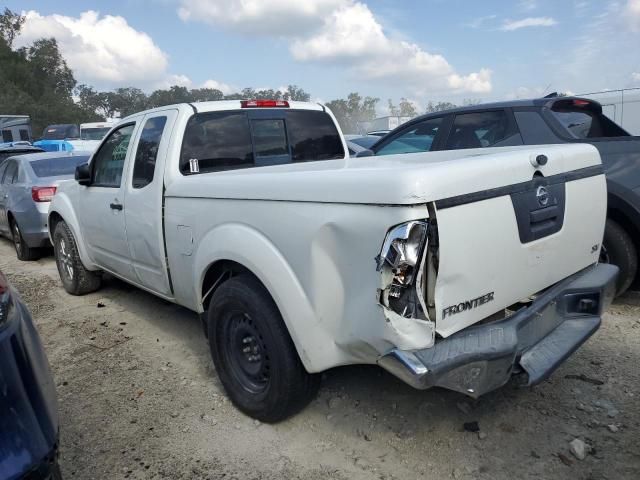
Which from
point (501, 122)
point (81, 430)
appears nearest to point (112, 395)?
point (81, 430)

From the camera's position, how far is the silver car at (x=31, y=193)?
23.8 ft

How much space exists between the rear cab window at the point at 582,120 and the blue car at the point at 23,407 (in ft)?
14.5

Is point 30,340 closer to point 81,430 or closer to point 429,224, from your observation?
point 81,430

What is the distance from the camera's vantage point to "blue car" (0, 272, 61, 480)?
1.70 m

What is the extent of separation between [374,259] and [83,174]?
358 centimetres

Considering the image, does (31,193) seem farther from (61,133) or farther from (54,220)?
(61,133)

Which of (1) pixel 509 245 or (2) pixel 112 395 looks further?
(2) pixel 112 395

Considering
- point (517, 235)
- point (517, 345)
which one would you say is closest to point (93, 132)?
point (517, 235)

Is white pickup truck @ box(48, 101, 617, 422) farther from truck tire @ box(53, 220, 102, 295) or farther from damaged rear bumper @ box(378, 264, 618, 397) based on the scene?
truck tire @ box(53, 220, 102, 295)

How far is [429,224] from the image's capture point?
2.05 m

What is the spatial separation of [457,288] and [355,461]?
1.12 metres

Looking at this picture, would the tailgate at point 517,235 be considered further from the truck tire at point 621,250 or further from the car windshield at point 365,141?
the car windshield at point 365,141

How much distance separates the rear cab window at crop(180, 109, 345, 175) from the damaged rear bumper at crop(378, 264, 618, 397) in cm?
227

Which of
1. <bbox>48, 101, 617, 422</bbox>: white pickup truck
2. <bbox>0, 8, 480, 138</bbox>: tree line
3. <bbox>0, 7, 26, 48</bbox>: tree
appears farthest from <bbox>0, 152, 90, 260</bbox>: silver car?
→ <bbox>0, 7, 26, 48</bbox>: tree
